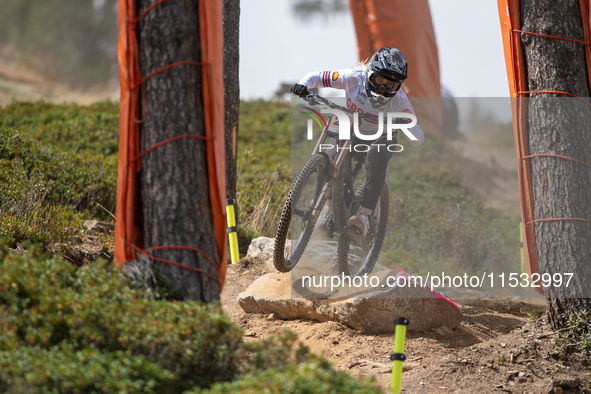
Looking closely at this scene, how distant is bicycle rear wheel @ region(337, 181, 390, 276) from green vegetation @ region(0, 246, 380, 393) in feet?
9.13

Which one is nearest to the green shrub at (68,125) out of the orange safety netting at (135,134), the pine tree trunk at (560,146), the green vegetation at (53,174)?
the green vegetation at (53,174)

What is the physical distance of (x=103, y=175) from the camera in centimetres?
747

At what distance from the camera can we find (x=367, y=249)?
19.2ft

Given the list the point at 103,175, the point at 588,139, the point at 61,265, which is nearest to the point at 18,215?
→ the point at 103,175

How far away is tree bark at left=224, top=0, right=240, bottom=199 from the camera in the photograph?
261 inches

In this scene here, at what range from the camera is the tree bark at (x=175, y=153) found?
3.16 metres

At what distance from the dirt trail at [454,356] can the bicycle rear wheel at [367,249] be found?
2.52ft

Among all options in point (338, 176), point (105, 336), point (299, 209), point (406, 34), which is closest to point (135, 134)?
point (105, 336)

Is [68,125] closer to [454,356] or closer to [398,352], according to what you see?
[454,356]

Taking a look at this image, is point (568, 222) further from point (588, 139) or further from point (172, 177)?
point (172, 177)

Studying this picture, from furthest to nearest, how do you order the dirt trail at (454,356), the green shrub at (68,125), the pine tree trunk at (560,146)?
1. the green shrub at (68,125)
2. the pine tree trunk at (560,146)
3. the dirt trail at (454,356)

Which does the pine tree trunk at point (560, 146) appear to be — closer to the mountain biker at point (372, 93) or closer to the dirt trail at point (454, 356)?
the dirt trail at point (454, 356)

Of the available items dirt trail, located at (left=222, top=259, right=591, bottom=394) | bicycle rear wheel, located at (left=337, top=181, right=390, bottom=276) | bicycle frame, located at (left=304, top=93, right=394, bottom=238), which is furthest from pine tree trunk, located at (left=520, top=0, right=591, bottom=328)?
bicycle rear wheel, located at (left=337, top=181, right=390, bottom=276)

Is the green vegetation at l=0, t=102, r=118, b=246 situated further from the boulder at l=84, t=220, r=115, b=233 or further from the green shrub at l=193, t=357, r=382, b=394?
the green shrub at l=193, t=357, r=382, b=394
